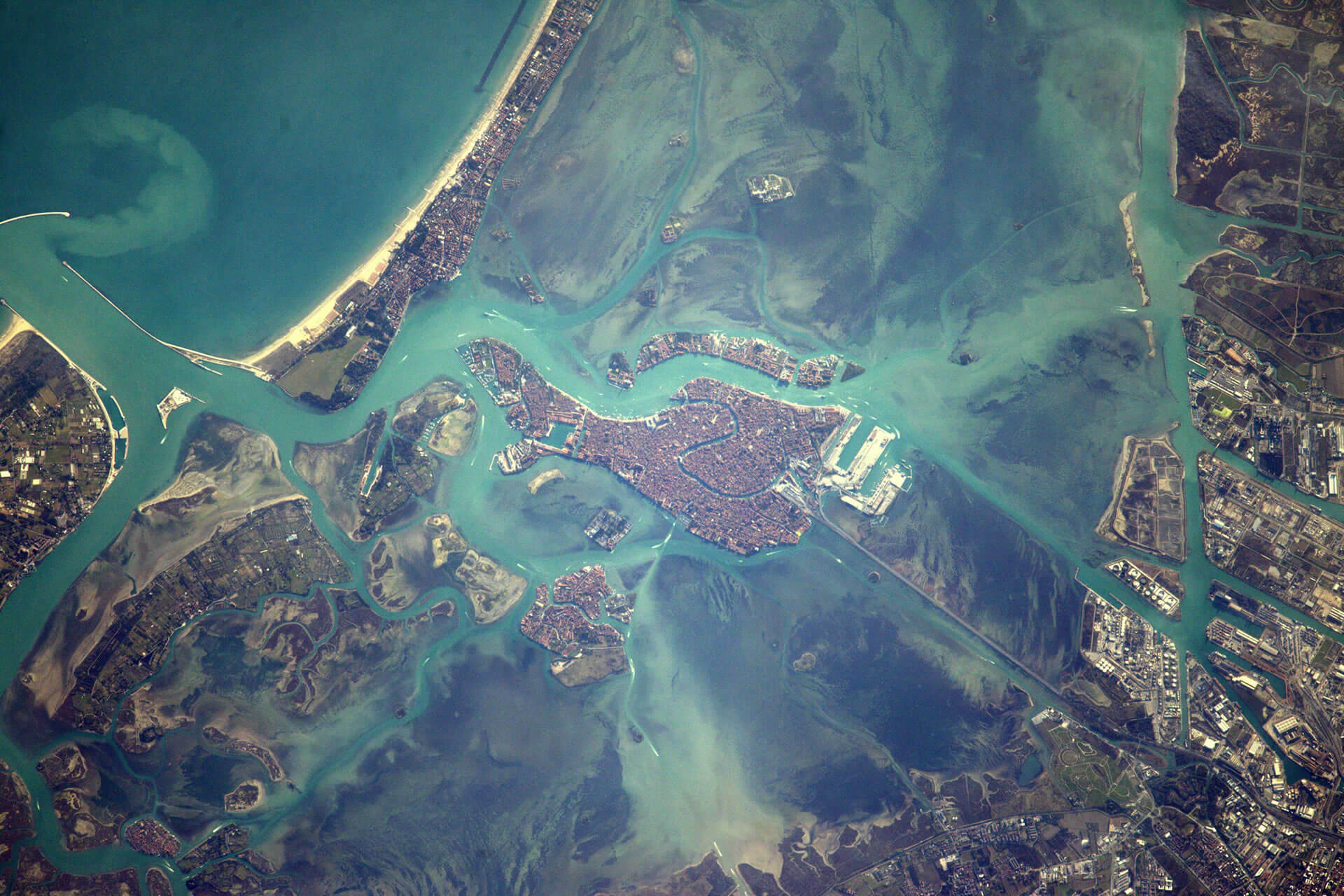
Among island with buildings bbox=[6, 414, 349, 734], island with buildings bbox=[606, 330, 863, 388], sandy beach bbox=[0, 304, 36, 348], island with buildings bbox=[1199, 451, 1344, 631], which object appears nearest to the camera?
island with buildings bbox=[6, 414, 349, 734]

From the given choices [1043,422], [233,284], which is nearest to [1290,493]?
[1043,422]

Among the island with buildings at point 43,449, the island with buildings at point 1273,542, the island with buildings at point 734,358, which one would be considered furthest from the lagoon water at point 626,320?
the island with buildings at point 1273,542

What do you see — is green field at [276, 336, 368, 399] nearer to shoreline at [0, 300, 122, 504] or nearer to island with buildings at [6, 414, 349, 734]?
island with buildings at [6, 414, 349, 734]

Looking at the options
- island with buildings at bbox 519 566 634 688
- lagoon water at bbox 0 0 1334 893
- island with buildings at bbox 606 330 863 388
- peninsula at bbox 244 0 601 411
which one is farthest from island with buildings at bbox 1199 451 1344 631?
peninsula at bbox 244 0 601 411

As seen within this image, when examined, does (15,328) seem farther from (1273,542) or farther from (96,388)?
(1273,542)

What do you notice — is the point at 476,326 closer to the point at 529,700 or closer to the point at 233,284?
the point at 233,284

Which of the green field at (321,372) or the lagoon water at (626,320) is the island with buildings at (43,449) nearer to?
the lagoon water at (626,320)
